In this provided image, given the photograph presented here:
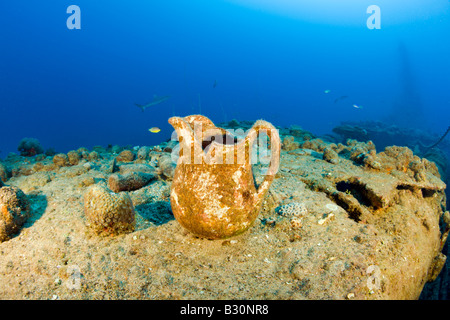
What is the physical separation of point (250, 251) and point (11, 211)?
3219 mm

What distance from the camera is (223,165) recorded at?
7.54 ft

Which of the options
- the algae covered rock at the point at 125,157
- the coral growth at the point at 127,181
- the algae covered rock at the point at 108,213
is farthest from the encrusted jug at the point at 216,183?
the algae covered rock at the point at 125,157

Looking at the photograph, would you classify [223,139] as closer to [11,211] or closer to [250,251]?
[250,251]

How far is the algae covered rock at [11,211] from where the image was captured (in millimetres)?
2746

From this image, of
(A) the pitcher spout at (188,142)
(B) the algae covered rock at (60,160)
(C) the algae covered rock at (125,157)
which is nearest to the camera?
(A) the pitcher spout at (188,142)

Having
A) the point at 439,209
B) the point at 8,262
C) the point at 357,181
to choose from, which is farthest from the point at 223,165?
the point at 439,209

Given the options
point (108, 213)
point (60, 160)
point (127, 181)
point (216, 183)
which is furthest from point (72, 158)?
point (216, 183)

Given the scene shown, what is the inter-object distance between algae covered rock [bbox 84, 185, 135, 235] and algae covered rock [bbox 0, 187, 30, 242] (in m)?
1.03

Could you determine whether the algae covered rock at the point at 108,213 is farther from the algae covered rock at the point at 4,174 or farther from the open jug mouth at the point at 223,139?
the algae covered rock at the point at 4,174

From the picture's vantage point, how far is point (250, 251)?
8.22 ft

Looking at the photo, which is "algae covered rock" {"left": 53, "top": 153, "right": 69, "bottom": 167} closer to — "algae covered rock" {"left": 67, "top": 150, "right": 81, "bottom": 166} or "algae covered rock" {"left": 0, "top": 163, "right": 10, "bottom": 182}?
"algae covered rock" {"left": 67, "top": 150, "right": 81, "bottom": 166}

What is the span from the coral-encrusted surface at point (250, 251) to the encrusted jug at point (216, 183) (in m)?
0.42

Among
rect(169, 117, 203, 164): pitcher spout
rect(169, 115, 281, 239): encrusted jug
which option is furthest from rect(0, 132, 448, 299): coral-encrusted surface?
rect(169, 117, 203, 164): pitcher spout
